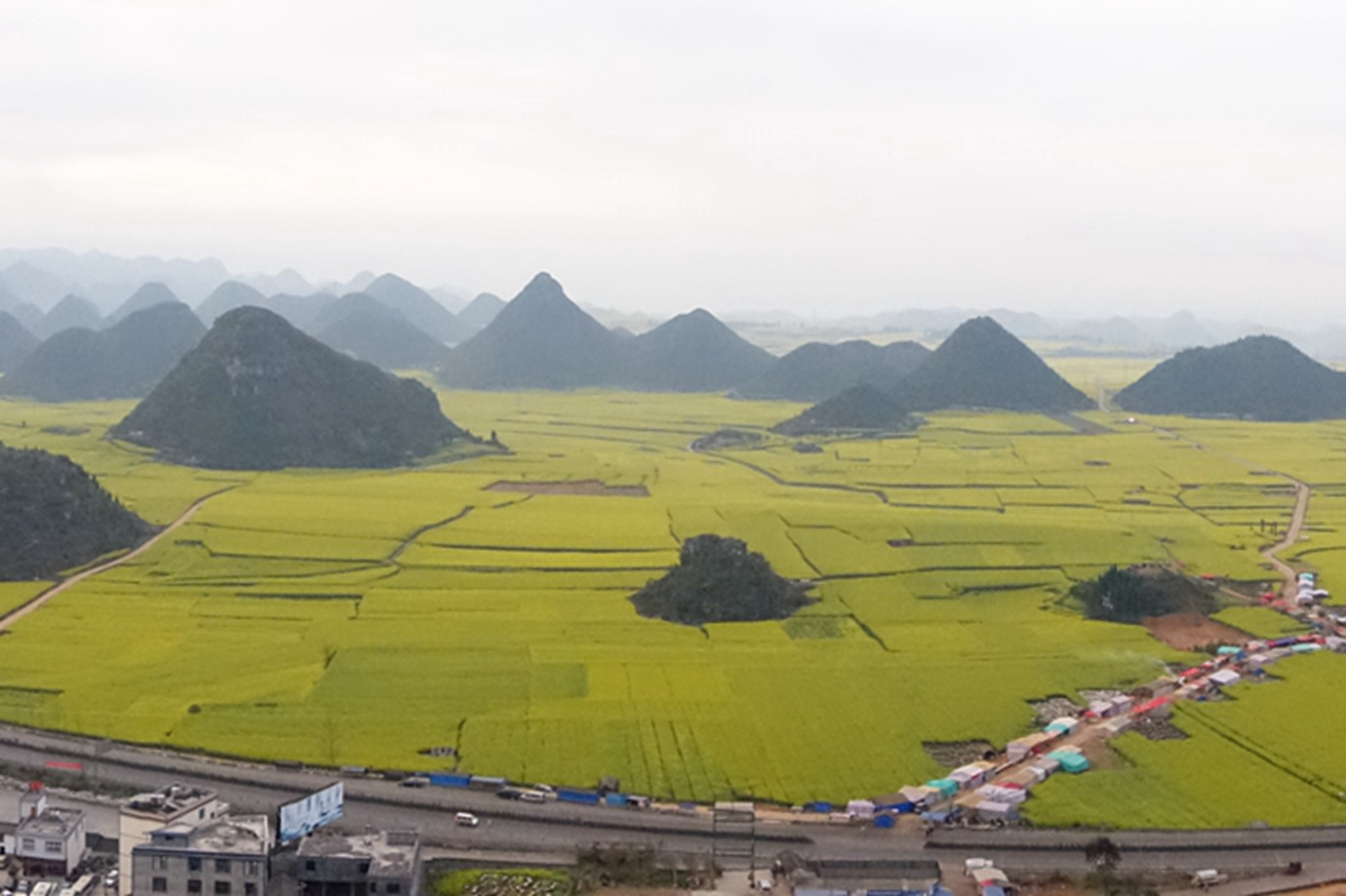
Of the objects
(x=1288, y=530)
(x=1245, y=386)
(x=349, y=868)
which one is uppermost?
(x=1245, y=386)

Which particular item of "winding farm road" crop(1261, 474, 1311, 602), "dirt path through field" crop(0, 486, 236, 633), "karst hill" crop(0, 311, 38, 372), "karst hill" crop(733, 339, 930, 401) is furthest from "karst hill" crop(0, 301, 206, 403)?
"winding farm road" crop(1261, 474, 1311, 602)

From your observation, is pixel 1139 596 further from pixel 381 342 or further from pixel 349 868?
pixel 381 342

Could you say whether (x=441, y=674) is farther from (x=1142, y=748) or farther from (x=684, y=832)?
(x=1142, y=748)

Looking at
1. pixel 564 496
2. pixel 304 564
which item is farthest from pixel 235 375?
pixel 304 564

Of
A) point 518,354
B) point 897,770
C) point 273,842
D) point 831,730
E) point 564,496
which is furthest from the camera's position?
point 518,354

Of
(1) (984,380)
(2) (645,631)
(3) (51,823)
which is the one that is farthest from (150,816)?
(1) (984,380)

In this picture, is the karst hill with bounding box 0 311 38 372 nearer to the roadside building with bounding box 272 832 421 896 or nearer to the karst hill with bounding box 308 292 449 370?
the karst hill with bounding box 308 292 449 370
